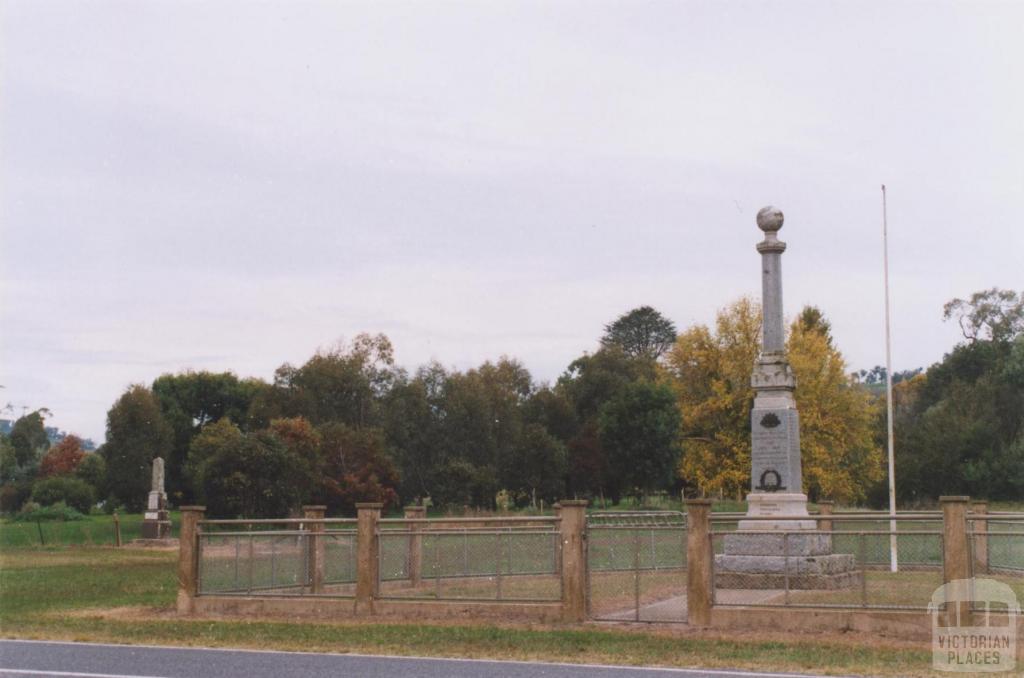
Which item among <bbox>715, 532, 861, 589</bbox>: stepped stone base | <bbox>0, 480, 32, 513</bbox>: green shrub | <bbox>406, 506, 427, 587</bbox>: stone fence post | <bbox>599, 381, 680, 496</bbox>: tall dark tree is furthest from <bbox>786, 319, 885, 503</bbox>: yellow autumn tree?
<bbox>0, 480, 32, 513</bbox>: green shrub

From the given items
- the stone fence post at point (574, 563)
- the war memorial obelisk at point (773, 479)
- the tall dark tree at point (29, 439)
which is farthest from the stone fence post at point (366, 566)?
the tall dark tree at point (29, 439)

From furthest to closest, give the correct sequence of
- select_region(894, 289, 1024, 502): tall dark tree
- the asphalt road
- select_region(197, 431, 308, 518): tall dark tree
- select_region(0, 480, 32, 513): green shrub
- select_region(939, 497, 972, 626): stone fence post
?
select_region(0, 480, 32, 513): green shrub
select_region(894, 289, 1024, 502): tall dark tree
select_region(197, 431, 308, 518): tall dark tree
select_region(939, 497, 972, 626): stone fence post
the asphalt road

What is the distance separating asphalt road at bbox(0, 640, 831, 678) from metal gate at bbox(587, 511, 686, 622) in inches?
184

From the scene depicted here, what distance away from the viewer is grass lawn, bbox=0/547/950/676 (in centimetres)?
1429

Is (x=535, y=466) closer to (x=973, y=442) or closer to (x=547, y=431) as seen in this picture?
(x=547, y=431)

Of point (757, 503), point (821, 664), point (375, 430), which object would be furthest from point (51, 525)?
point (821, 664)

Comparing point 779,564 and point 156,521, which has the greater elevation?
point 779,564

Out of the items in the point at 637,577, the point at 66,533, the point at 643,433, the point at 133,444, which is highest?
the point at 643,433

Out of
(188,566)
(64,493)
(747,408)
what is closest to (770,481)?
(188,566)

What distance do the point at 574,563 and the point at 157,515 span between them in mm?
35576

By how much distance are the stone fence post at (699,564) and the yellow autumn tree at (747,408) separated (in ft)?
120

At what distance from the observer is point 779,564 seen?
22531 millimetres

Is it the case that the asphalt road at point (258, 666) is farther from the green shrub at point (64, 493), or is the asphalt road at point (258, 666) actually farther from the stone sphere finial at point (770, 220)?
the green shrub at point (64, 493)

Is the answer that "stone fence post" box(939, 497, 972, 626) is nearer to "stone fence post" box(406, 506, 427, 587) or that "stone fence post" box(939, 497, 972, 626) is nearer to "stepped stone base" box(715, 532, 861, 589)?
"stepped stone base" box(715, 532, 861, 589)
